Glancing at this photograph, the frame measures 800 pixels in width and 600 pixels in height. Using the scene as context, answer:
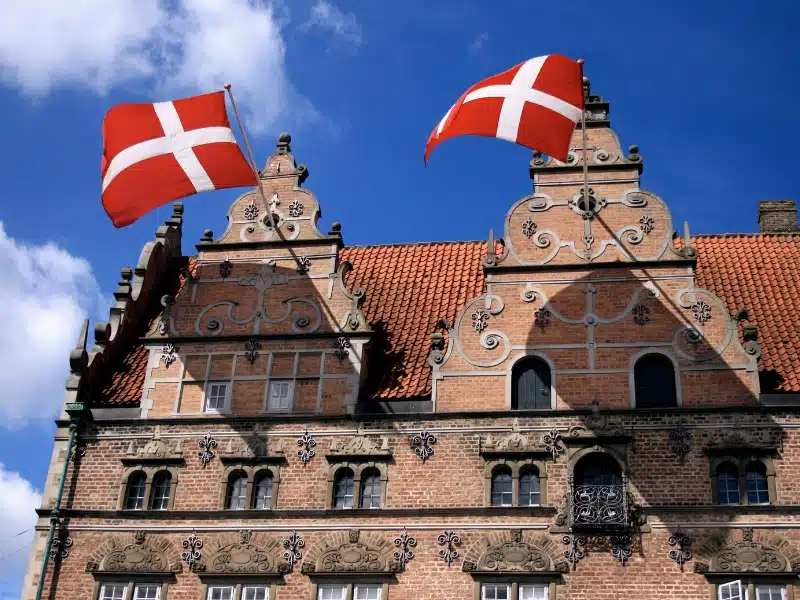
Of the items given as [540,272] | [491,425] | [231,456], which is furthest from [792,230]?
[231,456]

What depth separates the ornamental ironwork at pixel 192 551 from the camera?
66.3 ft

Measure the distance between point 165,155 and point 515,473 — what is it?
9272 millimetres

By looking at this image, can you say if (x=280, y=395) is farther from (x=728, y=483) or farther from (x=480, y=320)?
(x=728, y=483)

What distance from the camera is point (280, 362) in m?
22.2

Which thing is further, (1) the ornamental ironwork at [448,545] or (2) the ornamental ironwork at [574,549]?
(1) the ornamental ironwork at [448,545]

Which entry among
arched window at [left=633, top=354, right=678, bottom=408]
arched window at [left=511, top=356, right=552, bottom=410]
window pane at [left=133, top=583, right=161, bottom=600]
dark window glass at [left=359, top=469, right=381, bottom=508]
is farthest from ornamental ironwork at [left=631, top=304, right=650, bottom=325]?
window pane at [left=133, top=583, right=161, bottom=600]

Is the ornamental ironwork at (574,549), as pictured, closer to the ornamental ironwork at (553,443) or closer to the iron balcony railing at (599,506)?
the iron balcony railing at (599,506)

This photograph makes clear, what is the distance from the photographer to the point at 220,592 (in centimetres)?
1989

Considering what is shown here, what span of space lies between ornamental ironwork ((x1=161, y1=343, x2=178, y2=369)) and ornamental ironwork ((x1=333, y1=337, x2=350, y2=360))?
3.24 metres

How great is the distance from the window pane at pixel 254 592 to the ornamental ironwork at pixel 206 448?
260 centimetres

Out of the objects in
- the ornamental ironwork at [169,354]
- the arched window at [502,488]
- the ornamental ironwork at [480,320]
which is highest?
the ornamental ironwork at [480,320]

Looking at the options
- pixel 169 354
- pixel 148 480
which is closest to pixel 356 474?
pixel 148 480

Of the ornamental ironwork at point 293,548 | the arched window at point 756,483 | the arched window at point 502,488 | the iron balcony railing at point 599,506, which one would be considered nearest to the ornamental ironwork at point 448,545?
the arched window at point 502,488

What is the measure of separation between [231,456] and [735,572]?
9067 mm
